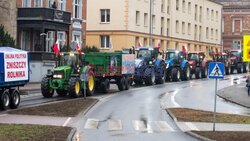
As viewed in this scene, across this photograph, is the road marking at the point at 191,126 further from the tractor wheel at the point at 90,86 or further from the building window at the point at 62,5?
the building window at the point at 62,5

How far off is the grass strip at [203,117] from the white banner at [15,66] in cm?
720

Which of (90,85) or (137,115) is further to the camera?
(90,85)

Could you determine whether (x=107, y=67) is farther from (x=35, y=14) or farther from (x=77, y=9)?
(x=77, y=9)

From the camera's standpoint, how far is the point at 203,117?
22.2 meters

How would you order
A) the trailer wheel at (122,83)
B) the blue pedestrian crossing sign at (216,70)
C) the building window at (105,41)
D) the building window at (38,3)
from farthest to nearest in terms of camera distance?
the building window at (105,41)
the building window at (38,3)
the trailer wheel at (122,83)
the blue pedestrian crossing sign at (216,70)

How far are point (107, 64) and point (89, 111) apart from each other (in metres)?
10.4

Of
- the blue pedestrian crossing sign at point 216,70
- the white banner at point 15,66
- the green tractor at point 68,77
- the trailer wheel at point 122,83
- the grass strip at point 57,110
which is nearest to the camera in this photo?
the blue pedestrian crossing sign at point 216,70

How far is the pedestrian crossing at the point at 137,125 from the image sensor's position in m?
18.6

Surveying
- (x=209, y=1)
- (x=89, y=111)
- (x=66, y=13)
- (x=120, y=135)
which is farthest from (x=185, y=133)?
(x=209, y=1)

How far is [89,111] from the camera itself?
2416 centimetres

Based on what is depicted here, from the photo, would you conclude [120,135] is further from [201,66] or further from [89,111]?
[201,66]

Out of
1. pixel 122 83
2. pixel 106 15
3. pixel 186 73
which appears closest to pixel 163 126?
pixel 122 83

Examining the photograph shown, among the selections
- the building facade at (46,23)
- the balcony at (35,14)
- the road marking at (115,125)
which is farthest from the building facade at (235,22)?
the road marking at (115,125)

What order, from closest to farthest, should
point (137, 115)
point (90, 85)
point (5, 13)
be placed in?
1. point (137, 115)
2. point (90, 85)
3. point (5, 13)
